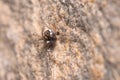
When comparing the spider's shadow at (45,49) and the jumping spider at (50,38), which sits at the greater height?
the jumping spider at (50,38)

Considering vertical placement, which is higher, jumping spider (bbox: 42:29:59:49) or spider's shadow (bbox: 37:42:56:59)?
jumping spider (bbox: 42:29:59:49)

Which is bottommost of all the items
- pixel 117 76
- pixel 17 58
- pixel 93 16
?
pixel 117 76

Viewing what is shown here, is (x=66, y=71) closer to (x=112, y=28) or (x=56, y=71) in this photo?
(x=56, y=71)

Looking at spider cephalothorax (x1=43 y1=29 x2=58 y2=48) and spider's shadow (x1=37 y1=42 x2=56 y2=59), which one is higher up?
spider cephalothorax (x1=43 y1=29 x2=58 y2=48)

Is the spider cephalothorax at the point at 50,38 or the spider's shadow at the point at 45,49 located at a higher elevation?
the spider cephalothorax at the point at 50,38

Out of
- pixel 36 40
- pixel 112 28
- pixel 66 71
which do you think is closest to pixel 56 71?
pixel 66 71

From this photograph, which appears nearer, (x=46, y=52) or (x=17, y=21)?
(x=46, y=52)

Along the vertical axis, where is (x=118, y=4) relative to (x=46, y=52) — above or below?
above

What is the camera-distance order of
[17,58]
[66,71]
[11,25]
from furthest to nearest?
[11,25]
[17,58]
[66,71]
